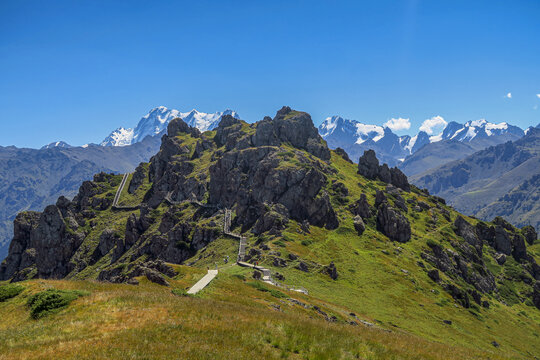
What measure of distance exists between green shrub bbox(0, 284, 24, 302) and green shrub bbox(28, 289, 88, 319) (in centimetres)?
438

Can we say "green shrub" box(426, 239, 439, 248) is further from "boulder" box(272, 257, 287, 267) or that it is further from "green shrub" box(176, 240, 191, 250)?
"green shrub" box(176, 240, 191, 250)

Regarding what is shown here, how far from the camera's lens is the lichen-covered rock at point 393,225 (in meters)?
143

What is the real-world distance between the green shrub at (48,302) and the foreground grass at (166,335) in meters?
0.63

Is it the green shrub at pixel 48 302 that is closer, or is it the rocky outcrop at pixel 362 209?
the green shrub at pixel 48 302

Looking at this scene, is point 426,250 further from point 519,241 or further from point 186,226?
point 186,226

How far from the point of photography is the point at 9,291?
32.1 m

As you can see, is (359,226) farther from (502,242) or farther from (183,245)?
(502,242)

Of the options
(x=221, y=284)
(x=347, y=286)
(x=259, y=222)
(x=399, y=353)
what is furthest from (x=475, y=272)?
(x=399, y=353)

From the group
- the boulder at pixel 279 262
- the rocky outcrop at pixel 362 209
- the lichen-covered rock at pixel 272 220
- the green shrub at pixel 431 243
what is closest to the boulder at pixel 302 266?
the boulder at pixel 279 262

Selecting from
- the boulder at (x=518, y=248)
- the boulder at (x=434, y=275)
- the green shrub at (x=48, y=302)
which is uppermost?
the green shrub at (x=48, y=302)

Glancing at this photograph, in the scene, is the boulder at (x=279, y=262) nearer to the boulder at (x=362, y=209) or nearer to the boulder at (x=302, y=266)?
the boulder at (x=302, y=266)

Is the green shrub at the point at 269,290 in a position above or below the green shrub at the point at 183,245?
above

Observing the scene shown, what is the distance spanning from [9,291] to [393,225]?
450 ft

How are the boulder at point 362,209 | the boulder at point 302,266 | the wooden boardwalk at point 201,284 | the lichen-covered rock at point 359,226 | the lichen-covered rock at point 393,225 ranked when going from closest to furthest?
the wooden boardwalk at point 201,284, the boulder at point 302,266, the lichen-covered rock at point 359,226, the lichen-covered rock at point 393,225, the boulder at point 362,209
